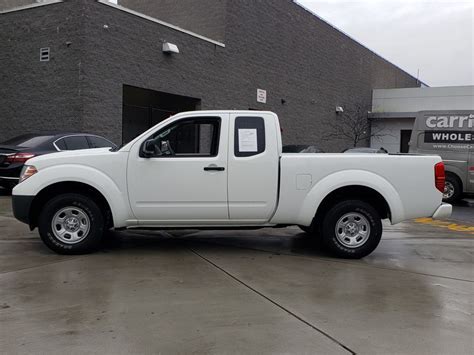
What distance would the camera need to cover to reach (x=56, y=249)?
20.1ft

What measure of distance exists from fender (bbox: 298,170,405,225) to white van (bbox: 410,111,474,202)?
7919 millimetres

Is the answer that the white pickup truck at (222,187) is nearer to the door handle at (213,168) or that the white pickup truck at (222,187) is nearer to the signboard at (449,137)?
the door handle at (213,168)

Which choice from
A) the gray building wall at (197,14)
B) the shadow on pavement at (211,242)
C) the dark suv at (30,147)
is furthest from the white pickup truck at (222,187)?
the gray building wall at (197,14)

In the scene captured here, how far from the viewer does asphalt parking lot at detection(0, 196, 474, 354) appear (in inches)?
144

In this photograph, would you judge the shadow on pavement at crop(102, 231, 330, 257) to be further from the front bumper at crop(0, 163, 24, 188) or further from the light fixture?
the light fixture

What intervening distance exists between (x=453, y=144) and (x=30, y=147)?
36.9ft

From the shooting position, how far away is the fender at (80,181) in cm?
602

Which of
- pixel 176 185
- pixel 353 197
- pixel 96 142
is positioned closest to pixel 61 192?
pixel 176 185

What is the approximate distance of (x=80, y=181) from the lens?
602 cm

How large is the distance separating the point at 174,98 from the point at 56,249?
1362cm

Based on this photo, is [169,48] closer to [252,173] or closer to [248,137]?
[248,137]

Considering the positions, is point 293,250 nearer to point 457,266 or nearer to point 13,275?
point 457,266

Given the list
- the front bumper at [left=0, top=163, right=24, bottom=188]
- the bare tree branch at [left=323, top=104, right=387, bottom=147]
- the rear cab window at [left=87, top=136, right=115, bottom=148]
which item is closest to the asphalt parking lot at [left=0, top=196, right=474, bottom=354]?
the front bumper at [left=0, top=163, right=24, bottom=188]

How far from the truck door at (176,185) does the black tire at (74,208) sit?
53 centimetres
